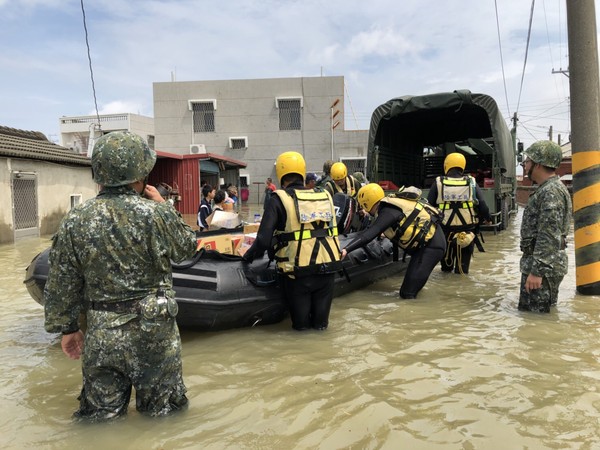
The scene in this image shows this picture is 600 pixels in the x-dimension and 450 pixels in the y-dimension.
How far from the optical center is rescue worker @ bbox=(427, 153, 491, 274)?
6.18 meters

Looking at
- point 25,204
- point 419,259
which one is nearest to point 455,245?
point 419,259

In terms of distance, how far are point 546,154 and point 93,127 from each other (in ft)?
115

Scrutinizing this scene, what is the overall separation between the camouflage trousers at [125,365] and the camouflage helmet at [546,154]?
356cm

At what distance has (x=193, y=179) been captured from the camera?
19109 mm

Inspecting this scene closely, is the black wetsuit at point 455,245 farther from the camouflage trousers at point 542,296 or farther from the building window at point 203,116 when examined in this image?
the building window at point 203,116

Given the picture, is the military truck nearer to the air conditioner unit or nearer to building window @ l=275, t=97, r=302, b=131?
building window @ l=275, t=97, r=302, b=131

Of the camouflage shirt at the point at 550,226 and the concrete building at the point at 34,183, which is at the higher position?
the concrete building at the point at 34,183

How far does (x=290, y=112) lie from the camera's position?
26344mm

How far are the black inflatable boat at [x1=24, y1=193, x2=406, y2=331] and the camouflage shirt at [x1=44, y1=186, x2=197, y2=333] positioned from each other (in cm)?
139

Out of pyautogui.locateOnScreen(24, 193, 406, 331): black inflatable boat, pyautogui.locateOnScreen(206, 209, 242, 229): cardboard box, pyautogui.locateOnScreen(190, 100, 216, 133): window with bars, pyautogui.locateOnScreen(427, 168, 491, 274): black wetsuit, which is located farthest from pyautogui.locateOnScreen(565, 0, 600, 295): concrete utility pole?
pyautogui.locateOnScreen(190, 100, 216, 133): window with bars

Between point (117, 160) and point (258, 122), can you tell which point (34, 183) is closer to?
point (117, 160)

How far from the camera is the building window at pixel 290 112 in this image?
26.2 metres

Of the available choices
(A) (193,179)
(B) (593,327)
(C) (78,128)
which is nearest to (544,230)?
(B) (593,327)

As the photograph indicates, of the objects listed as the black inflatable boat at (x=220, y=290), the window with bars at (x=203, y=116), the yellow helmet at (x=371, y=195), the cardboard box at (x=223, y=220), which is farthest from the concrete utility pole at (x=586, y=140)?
the window with bars at (x=203, y=116)
